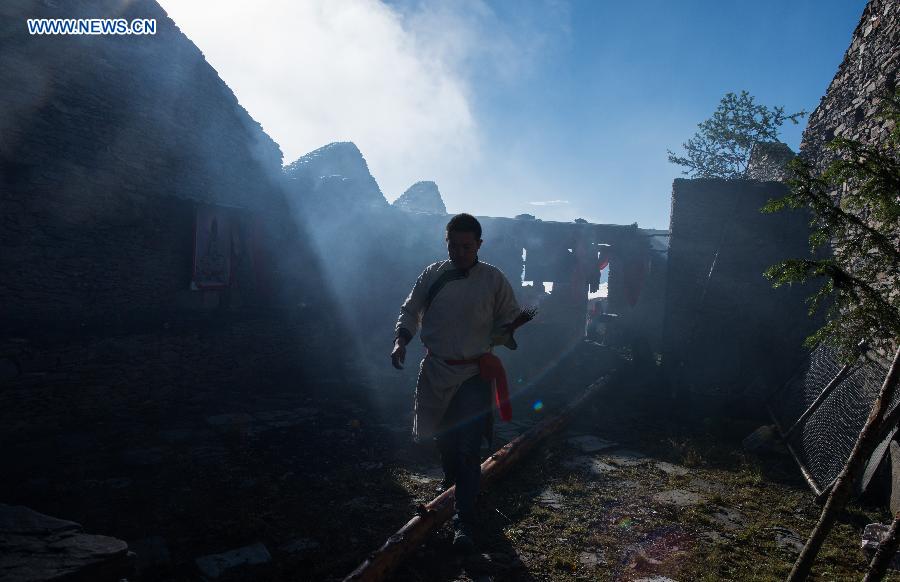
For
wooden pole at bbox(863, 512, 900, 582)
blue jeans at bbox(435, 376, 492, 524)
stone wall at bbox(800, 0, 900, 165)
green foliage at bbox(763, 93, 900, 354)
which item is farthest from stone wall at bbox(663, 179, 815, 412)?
wooden pole at bbox(863, 512, 900, 582)

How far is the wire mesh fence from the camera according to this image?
502 centimetres

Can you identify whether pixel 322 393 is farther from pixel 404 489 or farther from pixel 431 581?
pixel 431 581

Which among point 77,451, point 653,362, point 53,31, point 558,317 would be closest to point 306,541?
point 77,451

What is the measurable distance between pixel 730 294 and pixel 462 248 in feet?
28.5

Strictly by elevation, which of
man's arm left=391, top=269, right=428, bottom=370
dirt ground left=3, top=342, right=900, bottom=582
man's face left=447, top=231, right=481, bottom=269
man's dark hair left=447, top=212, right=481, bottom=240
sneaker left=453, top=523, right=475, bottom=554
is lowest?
dirt ground left=3, top=342, right=900, bottom=582

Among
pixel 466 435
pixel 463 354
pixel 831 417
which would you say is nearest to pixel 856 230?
pixel 463 354

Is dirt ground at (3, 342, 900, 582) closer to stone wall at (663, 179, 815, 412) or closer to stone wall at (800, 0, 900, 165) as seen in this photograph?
stone wall at (663, 179, 815, 412)

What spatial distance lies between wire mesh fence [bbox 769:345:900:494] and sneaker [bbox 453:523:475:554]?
337 cm

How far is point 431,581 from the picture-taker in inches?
126

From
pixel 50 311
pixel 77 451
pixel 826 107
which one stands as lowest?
pixel 77 451

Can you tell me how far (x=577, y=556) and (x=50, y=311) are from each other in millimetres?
8254

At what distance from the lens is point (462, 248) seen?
3.82 metres

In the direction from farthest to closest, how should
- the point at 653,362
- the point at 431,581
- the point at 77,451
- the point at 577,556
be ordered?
the point at 653,362 → the point at 77,451 → the point at 577,556 → the point at 431,581

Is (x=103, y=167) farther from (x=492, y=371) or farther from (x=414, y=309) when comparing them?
(x=492, y=371)
